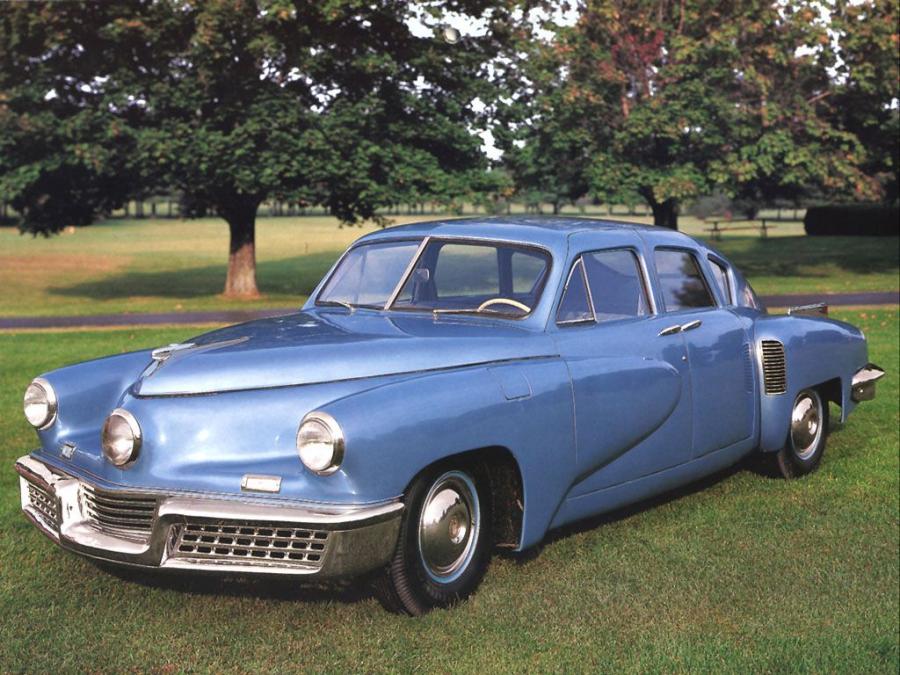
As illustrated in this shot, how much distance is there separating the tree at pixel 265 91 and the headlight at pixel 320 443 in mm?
20870

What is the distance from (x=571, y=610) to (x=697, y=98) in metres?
30.1

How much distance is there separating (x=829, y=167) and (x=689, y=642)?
3241cm

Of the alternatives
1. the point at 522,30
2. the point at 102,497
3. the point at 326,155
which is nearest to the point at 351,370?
the point at 102,497

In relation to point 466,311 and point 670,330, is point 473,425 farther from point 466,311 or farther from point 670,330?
point 670,330

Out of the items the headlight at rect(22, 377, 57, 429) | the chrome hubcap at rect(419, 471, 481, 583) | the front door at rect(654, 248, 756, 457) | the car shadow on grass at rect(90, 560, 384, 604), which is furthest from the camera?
the front door at rect(654, 248, 756, 457)

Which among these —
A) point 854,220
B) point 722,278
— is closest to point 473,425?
point 722,278

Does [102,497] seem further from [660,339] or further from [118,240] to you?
[118,240]

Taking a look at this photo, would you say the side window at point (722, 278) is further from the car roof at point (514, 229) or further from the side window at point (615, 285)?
the side window at point (615, 285)

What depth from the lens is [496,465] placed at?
18.5ft

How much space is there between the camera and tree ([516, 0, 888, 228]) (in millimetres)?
33438

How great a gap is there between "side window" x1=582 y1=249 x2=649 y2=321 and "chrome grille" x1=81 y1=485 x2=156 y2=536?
254 centimetres

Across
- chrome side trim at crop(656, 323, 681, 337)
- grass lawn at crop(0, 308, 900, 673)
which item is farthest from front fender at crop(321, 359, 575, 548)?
chrome side trim at crop(656, 323, 681, 337)

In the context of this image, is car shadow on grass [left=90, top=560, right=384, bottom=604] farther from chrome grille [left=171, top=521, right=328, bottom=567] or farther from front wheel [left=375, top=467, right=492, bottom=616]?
chrome grille [left=171, top=521, right=328, bottom=567]

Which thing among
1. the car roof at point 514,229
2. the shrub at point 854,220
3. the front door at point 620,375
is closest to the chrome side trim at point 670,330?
the front door at point 620,375
